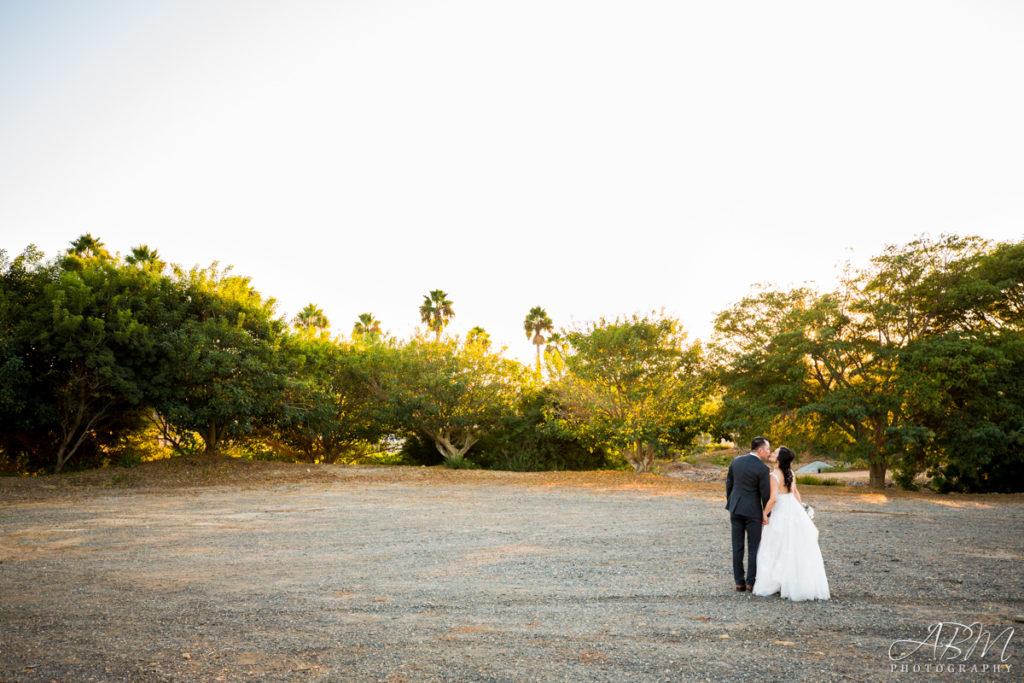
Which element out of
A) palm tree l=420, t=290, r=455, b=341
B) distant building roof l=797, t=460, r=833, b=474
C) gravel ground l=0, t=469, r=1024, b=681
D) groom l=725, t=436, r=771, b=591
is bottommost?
distant building roof l=797, t=460, r=833, b=474

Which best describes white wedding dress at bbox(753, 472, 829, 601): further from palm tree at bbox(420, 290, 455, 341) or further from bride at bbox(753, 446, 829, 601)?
palm tree at bbox(420, 290, 455, 341)

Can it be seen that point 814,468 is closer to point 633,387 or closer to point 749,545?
point 633,387

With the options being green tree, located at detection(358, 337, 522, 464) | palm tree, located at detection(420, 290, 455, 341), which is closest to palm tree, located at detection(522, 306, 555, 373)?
palm tree, located at detection(420, 290, 455, 341)

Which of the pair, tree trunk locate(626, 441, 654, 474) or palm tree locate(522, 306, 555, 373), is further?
palm tree locate(522, 306, 555, 373)

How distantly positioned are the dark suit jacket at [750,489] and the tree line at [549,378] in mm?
11595

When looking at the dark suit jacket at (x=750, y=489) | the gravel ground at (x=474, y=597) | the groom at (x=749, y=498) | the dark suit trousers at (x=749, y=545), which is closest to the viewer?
→ the gravel ground at (x=474, y=597)

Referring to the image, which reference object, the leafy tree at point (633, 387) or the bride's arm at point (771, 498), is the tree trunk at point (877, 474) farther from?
the bride's arm at point (771, 498)

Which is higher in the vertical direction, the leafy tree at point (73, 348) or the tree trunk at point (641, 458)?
the leafy tree at point (73, 348)

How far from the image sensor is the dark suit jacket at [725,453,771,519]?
7.04m

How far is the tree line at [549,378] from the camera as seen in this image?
17.4 m

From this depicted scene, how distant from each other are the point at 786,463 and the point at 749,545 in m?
0.97

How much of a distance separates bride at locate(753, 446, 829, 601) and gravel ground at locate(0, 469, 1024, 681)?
0.27 metres

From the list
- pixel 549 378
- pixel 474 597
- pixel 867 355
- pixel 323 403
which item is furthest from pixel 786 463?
pixel 323 403

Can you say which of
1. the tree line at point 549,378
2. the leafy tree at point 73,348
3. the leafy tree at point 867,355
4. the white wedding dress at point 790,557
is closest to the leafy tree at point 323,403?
the tree line at point 549,378
